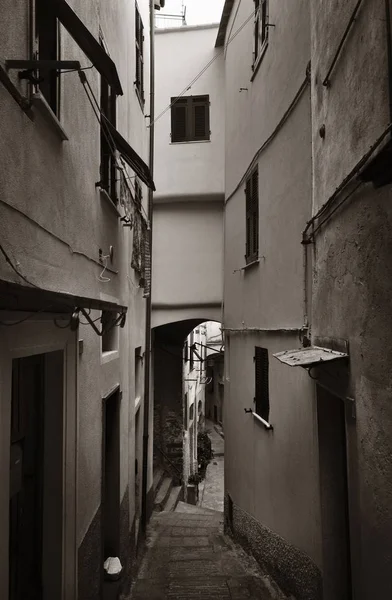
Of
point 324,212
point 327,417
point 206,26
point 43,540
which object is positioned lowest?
point 43,540

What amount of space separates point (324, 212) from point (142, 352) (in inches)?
288

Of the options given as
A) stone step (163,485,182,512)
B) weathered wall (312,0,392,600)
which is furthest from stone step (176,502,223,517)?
weathered wall (312,0,392,600)

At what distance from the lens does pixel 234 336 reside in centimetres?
A: 1103

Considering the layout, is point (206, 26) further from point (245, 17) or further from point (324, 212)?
point (324, 212)

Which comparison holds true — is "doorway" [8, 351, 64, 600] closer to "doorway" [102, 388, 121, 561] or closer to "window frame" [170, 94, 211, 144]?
"doorway" [102, 388, 121, 561]

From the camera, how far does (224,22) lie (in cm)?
1288

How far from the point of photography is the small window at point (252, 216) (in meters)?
9.11

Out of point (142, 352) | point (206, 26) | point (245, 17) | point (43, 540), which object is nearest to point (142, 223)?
point (142, 352)

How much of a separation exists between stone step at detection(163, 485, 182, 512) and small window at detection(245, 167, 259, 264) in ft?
26.9

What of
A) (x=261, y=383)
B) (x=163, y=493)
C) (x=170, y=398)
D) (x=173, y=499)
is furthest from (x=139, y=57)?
(x=173, y=499)

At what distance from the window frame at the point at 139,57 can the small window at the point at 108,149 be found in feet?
10.3

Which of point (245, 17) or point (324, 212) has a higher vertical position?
point (245, 17)

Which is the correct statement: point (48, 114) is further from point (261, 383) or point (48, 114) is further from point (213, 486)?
point (213, 486)

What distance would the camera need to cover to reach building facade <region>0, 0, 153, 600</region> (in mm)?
3262
